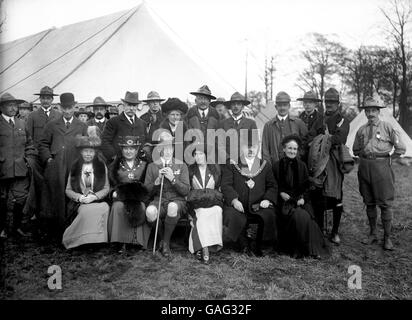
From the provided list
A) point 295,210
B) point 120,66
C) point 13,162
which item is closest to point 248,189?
point 295,210

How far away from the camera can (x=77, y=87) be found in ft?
25.7

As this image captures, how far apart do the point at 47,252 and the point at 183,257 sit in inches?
57.2

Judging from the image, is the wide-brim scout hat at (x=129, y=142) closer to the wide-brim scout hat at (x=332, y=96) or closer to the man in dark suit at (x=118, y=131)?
the man in dark suit at (x=118, y=131)

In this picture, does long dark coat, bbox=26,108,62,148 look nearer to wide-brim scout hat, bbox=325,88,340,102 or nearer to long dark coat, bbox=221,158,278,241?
long dark coat, bbox=221,158,278,241

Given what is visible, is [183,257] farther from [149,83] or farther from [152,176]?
[149,83]

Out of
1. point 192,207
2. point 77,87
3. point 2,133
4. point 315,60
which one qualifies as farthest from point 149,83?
point 315,60

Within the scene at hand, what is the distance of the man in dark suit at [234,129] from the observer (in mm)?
4348

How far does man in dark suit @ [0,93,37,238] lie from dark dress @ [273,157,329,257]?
10.1 ft

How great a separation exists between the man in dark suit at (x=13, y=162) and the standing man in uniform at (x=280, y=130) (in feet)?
9.98

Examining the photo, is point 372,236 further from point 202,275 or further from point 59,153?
point 59,153

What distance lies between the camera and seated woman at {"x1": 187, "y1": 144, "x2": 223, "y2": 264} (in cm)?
378

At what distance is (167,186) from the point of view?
409cm

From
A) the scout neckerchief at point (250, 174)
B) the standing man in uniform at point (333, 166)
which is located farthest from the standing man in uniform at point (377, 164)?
the scout neckerchief at point (250, 174)

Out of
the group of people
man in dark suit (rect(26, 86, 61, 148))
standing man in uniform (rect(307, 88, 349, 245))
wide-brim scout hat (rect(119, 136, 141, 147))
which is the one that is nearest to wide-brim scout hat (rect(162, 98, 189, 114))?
the group of people
